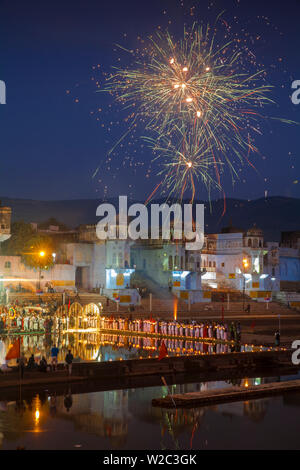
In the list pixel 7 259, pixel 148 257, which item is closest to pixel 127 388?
pixel 7 259

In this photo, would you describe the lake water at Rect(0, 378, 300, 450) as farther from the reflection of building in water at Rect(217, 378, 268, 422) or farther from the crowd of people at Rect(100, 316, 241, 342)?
the crowd of people at Rect(100, 316, 241, 342)

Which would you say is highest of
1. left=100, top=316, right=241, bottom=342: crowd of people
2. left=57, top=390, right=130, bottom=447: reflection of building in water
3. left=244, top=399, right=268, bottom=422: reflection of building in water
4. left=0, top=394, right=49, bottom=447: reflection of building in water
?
left=100, top=316, right=241, bottom=342: crowd of people

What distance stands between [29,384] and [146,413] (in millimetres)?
4577

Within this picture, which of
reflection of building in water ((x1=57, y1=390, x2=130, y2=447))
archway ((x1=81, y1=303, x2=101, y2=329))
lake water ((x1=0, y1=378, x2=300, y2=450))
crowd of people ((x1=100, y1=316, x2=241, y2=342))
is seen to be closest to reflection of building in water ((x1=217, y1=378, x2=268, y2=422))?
lake water ((x1=0, y1=378, x2=300, y2=450))

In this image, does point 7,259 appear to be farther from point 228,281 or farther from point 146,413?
point 146,413

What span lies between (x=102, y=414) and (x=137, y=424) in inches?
53.4

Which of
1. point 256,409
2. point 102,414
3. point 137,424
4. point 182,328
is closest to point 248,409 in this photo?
point 256,409

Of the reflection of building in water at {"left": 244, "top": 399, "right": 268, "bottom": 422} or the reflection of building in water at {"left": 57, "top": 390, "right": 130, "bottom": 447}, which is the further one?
the reflection of building in water at {"left": 244, "top": 399, "right": 268, "bottom": 422}

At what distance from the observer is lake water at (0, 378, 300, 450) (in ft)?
47.3

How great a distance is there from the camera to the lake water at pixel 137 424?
47.3 ft

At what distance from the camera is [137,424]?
53.3 feet

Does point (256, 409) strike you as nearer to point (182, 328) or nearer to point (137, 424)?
point (137, 424)

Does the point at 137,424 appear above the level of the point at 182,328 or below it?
below
